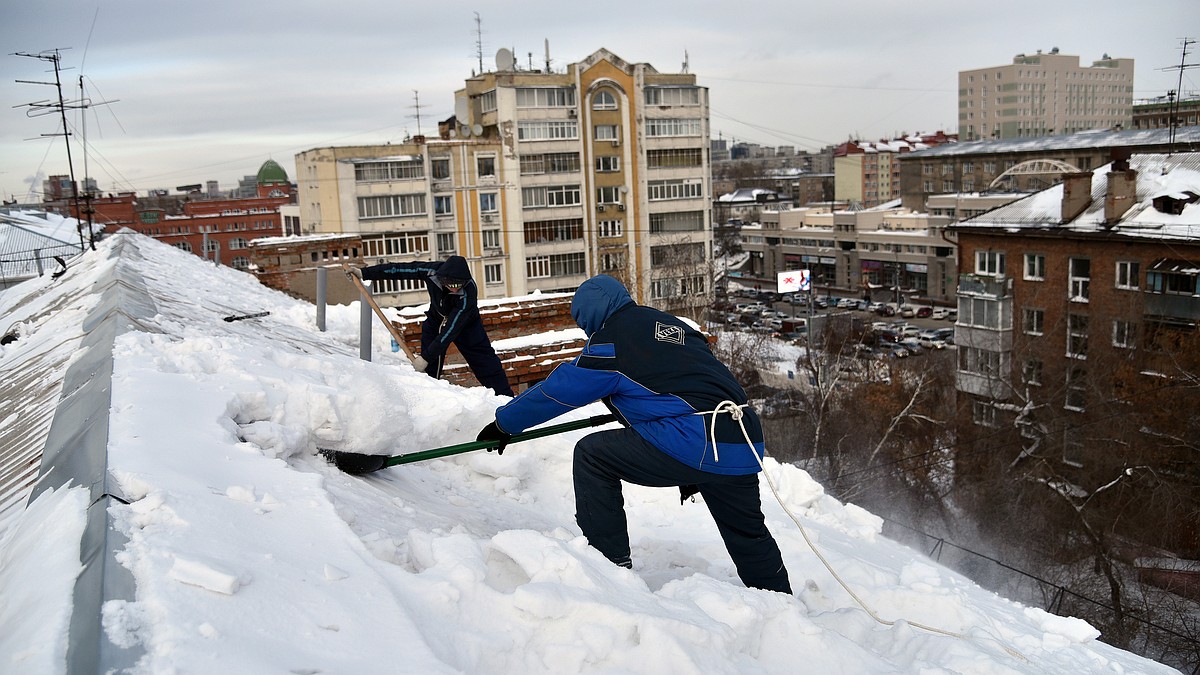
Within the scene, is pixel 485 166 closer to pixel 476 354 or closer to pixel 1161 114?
pixel 476 354

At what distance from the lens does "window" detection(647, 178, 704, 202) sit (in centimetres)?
3925

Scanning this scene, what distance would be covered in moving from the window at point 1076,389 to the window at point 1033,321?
64.4 inches

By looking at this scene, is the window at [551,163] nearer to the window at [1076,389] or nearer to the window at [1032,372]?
the window at [1032,372]

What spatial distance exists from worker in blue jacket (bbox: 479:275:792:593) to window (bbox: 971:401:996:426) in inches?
813

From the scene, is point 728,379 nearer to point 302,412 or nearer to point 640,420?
point 640,420

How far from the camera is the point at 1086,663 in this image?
11.5 ft

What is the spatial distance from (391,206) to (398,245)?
1624 mm

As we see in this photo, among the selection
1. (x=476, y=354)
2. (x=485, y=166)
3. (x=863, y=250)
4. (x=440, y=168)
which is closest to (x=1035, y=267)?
(x=476, y=354)

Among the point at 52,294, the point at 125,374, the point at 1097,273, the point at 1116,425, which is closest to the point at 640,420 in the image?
the point at 125,374

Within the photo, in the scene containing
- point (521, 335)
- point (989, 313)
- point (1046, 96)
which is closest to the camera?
point (521, 335)

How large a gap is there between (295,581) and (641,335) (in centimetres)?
160

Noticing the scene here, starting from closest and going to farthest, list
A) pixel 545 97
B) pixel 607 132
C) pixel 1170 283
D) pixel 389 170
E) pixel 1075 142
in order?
A: pixel 1170 283 < pixel 389 170 < pixel 545 97 < pixel 607 132 < pixel 1075 142

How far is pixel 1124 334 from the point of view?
22.1 meters

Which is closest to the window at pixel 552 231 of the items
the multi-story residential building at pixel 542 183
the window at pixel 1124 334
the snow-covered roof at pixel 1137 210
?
the multi-story residential building at pixel 542 183
